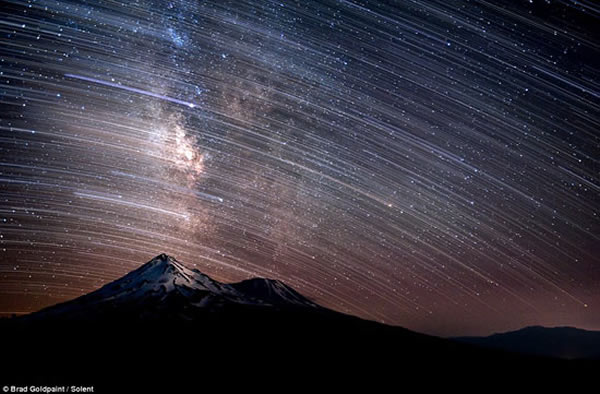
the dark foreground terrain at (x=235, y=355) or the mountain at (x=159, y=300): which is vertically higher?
the mountain at (x=159, y=300)

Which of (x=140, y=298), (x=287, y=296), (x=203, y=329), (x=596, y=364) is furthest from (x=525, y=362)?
(x=287, y=296)

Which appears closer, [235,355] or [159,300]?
[235,355]

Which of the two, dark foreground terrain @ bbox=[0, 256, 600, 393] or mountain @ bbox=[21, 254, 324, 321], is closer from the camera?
dark foreground terrain @ bbox=[0, 256, 600, 393]

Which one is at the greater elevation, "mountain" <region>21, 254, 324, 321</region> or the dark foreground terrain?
"mountain" <region>21, 254, 324, 321</region>

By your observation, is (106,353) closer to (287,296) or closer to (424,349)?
(424,349)

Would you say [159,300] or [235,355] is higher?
[159,300]
